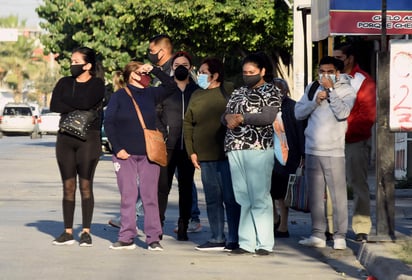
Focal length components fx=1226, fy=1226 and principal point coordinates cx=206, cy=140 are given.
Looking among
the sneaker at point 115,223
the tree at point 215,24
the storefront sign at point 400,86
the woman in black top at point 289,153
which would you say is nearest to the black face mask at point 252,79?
the woman in black top at point 289,153

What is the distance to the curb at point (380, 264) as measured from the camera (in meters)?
9.27

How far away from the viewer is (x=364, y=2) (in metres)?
19.8

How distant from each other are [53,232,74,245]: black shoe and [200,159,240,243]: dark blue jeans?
4.57 feet

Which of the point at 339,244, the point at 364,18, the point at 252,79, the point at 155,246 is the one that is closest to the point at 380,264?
the point at 339,244

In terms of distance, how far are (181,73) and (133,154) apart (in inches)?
48.8

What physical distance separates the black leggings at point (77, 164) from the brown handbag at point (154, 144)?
62 centimetres

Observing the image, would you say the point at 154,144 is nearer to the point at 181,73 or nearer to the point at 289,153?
the point at 181,73

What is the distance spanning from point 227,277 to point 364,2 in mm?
10751

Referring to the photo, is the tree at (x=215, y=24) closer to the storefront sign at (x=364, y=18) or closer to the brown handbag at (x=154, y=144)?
the storefront sign at (x=364, y=18)

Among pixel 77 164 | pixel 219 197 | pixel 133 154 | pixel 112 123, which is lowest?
pixel 219 197

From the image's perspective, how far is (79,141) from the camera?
12.0 m

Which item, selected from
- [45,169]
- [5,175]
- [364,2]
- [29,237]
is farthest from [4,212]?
[45,169]

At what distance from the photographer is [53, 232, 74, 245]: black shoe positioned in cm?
1209

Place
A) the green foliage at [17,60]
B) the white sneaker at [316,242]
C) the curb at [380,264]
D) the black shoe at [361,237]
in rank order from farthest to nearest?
the green foliage at [17,60] < the black shoe at [361,237] < the white sneaker at [316,242] < the curb at [380,264]
